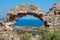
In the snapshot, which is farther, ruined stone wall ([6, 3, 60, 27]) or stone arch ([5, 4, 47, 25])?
stone arch ([5, 4, 47, 25])

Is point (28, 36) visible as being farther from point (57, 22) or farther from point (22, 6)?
point (22, 6)

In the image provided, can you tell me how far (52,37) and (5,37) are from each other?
16.1ft

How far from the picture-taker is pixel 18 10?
28.1 metres

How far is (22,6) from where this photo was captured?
27766 mm

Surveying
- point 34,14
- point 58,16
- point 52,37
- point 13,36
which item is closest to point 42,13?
point 34,14

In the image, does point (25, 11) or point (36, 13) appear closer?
point (36, 13)

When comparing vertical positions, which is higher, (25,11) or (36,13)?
(25,11)

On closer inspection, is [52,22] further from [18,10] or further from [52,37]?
[52,37]

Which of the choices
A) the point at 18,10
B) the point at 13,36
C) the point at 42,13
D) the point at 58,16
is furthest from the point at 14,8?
the point at 13,36

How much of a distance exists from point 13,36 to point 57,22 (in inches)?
429

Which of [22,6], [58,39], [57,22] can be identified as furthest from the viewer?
Answer: [22,6]

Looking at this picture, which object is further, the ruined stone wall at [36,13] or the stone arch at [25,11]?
the stone arch at [25,11]

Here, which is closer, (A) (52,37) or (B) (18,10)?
(A) (52,37)

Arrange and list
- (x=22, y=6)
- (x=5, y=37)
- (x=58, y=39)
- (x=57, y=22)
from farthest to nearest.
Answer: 1. (x=22, y=6)
2. (x=57, y=22)
3. (x=58, y=39)
4. (x=5, y=37)
